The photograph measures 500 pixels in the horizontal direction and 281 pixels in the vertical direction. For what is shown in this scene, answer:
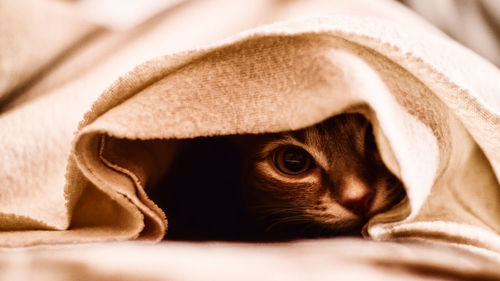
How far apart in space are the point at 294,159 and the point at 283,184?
7 centimetres

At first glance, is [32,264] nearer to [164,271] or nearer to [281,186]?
[164,271]

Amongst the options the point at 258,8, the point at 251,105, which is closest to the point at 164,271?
the point at 251,105

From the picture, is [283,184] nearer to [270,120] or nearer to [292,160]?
[292,160]

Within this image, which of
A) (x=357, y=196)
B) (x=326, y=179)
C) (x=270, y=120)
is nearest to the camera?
(x=270, y=120)

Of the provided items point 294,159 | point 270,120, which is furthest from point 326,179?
point 270,120

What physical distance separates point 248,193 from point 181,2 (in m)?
0.55

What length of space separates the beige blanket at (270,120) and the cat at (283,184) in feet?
0.63

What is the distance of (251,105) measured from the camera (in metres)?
0.57

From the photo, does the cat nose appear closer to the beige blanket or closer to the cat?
the cat

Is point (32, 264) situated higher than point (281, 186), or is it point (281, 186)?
point (281, 186)

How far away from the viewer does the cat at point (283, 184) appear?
2.90ft

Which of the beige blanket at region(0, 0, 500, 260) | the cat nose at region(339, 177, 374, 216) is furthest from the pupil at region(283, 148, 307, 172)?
the beige blanket at region(0, 0, 500, 260)

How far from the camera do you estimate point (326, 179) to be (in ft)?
3.18

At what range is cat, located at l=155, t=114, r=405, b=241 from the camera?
2.90ft
